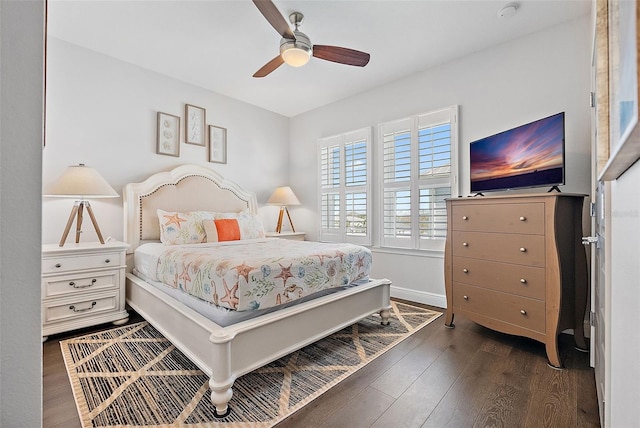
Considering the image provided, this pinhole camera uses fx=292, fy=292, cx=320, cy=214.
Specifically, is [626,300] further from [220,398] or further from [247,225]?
[247,225]

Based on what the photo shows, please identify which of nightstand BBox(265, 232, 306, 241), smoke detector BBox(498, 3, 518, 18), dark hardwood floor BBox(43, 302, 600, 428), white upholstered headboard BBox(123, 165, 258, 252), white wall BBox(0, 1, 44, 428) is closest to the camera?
white wall BBox(0, 1, 44, 428)

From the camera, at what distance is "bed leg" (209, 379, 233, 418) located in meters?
1.53

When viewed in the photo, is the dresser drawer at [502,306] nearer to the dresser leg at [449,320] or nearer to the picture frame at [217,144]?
the dresser leg at [449,320]

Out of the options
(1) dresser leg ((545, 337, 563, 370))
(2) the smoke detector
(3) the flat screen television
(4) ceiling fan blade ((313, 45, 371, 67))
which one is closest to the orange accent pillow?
(4) ceiling fan blade ((313, 45, 371, 67))

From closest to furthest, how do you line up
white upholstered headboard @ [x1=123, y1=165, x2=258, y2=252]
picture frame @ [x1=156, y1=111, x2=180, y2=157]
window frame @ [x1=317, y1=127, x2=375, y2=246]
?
1. white upholstered headboard @ [x1=123, y1=165, x2=258, y2=252]
2. picture frame @ [x1=156, y1=111, x2=180, y2=157]
3. window frame @ [x1=317, y1=127, x2=375, y2=246]

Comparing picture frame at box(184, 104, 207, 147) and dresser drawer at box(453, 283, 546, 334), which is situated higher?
picture frame at box(184, 104, 207, 147)

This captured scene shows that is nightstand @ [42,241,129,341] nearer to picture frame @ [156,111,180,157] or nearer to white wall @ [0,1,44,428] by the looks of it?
picture frame @ [156,111,180,157]

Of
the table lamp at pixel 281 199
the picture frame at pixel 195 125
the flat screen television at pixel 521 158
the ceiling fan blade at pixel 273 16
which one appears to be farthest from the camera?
the table lamp at pixel 281 199

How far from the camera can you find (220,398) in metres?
1.54

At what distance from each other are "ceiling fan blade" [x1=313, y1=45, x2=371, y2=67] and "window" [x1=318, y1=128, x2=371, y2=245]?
1.48m

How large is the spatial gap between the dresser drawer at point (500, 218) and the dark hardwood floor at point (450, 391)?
0.93 m

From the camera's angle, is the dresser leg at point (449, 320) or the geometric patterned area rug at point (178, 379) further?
the dresser leg at point (449, 320)

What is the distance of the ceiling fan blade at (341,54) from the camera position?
2420mm

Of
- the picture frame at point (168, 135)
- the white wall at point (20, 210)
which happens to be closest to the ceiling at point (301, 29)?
the picture frame at point (168, 135)
